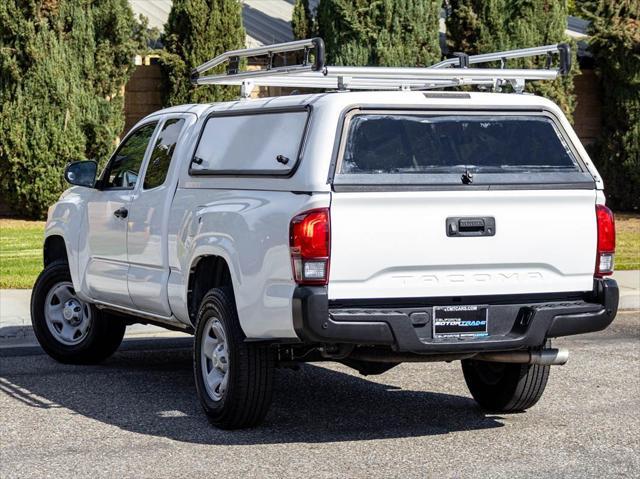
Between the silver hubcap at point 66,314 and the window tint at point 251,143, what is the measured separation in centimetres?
237

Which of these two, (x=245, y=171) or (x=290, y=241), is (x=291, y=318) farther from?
(x=245, y=171)

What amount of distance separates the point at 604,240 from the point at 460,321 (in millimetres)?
1061

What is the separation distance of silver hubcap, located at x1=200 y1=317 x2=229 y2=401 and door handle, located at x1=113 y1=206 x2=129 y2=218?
163 centimetres

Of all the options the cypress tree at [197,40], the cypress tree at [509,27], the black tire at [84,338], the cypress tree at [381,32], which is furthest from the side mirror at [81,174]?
the cypress tree at [509,27]

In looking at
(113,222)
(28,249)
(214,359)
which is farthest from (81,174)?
(28,249)

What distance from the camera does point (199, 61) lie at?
20.8 metres

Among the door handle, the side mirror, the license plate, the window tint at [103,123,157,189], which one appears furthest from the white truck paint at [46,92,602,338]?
the side mirror

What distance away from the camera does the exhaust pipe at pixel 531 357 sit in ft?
25.4

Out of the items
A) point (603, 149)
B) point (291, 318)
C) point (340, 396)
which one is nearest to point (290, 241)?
point (291, 318)

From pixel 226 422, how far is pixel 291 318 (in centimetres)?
100

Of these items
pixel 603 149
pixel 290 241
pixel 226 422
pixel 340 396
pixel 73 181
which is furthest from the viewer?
pixel 603 149

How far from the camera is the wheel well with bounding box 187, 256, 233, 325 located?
8.21 meters

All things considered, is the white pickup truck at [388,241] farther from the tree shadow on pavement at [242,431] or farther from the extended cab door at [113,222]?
the extended cab door at [113,222]

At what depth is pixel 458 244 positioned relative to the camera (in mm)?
7422
